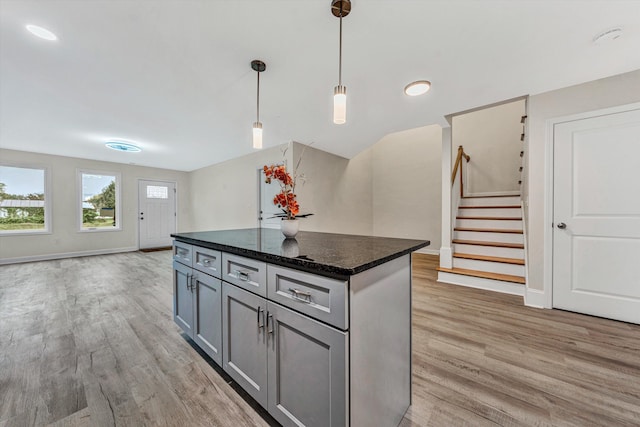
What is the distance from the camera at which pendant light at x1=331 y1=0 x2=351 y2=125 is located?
152 cm

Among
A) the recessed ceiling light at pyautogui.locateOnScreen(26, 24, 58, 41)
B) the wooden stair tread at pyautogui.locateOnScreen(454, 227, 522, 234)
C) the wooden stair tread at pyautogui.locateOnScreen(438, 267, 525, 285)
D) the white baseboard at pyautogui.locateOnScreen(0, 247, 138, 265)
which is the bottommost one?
the white baseboard at pyautogui.locateOnScreen(0, 247, 138, 265)

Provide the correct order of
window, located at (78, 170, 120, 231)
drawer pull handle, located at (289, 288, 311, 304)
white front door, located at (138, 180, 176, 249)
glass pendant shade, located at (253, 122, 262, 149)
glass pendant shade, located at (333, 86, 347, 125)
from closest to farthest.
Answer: drawer pull handle, located at (289, 288, 311, 304), glass pendant shade, located at (333, 86, 347, 125), glass pendant shade, located at (253, 122, 262, 149), window, located at (78, 170, 120, 231), white front door, located at (138, 180, 176, 249)

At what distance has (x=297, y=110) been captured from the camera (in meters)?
3.25

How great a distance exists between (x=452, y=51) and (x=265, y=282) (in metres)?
2.54

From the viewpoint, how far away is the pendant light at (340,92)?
1.52 m

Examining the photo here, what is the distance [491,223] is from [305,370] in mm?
4088

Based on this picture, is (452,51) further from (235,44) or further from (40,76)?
(40,76)

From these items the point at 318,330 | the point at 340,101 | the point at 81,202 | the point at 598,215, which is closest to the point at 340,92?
the point at 340,101

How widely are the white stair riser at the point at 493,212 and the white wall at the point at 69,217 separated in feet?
25.6

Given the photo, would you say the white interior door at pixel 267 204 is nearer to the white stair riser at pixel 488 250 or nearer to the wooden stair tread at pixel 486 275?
the wooden stair tread at pixel 486 275

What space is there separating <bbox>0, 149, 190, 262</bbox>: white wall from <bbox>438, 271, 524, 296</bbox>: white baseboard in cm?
747

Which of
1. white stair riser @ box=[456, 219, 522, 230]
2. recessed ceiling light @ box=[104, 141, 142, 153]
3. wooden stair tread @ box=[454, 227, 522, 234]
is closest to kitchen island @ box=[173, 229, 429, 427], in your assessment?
wooden stair tread @ box=[454, 227, 522, 234]

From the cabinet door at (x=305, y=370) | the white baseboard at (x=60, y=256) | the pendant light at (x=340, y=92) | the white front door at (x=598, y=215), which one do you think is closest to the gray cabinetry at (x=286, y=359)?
the cabinet door at (x=305, y=370)

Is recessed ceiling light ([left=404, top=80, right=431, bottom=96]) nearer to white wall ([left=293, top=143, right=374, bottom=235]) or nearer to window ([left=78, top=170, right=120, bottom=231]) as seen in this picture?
white wall ([left=293, top=143, right=374, bottom=235])
